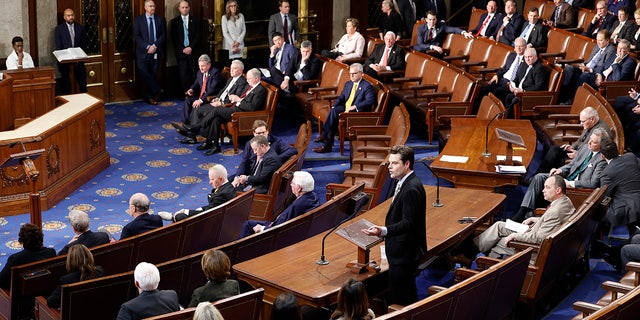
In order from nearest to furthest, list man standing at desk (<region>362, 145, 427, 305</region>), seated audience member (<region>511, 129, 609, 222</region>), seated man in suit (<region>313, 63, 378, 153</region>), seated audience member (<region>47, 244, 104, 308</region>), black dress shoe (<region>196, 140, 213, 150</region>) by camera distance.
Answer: man standing at desk (<region>362, 145, 427, 305</region>)
seated audience member (<region>47, 244, 104, 308</region>)
seated audience member (<region>511, 129, 609, 222</region>)
seated man in suit (<region>313, 63, 378, 153</region>)
black dress shoe (<region>196, 140, 213, 150</region>)

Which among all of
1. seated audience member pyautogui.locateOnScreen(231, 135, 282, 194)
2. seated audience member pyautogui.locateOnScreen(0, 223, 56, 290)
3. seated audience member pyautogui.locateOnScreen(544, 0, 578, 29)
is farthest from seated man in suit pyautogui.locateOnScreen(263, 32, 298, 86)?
seated audience member pyautogui.locateOnScreen(0, 223, 56, 290)

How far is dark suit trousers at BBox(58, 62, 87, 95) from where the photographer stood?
12367 millimetres

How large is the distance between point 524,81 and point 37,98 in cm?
525

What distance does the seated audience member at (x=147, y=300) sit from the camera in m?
5.60

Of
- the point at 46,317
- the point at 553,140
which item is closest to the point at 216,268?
the point at 46,317

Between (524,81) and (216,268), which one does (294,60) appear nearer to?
(524,81)

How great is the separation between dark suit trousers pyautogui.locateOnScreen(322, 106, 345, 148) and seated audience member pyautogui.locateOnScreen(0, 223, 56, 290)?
14.7 ft

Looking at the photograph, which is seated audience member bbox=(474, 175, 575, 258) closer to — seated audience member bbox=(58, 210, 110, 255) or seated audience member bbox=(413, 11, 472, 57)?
seated audience member bbox=(58, 210, 110, 255)

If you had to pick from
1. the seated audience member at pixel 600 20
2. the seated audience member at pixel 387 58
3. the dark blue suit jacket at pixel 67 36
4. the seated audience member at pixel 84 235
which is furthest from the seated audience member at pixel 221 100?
the seated audience member at pixel 600 20

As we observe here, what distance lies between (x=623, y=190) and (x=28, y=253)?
14.7 feet

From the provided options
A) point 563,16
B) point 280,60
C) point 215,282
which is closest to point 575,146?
point 280,60

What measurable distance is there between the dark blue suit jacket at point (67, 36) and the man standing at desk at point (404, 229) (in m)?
7.15

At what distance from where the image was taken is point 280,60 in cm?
1216

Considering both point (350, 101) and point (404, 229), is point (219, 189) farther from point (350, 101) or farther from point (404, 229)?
point (350, 101)
